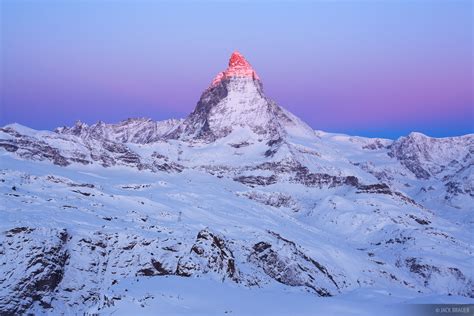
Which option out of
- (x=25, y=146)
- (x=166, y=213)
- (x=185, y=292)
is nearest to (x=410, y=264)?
(x=166, y=213)

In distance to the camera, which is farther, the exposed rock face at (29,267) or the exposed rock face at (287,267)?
the exposed rock face at (287,267)

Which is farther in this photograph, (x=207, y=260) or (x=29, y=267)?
(x=29, y=267)

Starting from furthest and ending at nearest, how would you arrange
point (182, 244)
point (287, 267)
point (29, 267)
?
point (287, 267) → point (182, 244) → point (29, 267)

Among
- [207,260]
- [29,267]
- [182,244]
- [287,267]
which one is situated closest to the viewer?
[207,260]

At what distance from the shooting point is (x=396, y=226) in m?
150

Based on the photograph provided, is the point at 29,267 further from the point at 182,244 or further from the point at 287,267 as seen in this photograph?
the point at 287,267

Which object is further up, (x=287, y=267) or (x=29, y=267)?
(x=29, y=267)

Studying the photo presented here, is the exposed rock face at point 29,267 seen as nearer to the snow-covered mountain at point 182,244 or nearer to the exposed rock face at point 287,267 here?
the snow-covered mountain at point 182,244

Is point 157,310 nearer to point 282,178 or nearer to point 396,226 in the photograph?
point 396,226

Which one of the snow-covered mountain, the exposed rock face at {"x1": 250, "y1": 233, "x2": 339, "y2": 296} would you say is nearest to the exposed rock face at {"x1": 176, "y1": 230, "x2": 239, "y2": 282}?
the snow-covered mountain

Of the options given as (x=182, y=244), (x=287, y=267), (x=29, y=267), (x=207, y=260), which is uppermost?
(x=207, y=260)

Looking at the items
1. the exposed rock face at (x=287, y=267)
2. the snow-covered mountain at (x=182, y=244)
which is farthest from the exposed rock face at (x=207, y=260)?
the exposed rock face at (x=287, y=267)

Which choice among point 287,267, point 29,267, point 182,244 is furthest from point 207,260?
point 287,267

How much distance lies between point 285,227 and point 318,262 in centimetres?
2724
